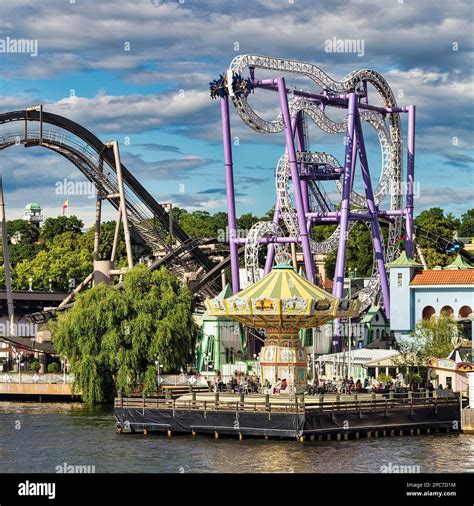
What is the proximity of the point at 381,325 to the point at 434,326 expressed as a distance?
50.1 feet

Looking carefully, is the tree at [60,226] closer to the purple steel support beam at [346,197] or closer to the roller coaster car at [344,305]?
the purple steel support beam at [346,197]

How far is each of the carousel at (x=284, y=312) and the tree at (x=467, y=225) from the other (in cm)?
10790

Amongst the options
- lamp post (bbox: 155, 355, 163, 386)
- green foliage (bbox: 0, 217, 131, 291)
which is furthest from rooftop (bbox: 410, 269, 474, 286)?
green foliage (bbox: 0, 217, 131, 291)

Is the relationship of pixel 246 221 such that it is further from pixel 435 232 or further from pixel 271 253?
pixel 271 253

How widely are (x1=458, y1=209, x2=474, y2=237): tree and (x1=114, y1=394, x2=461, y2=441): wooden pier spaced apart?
361 ft

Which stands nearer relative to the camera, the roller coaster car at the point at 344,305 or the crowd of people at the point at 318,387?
the crowd of people at the point at 318,387

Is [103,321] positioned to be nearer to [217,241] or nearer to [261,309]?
[261,309]

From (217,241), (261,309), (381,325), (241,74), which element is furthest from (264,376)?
(217,241)

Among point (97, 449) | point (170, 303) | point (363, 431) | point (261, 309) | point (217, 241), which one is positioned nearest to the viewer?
point (97, 449)

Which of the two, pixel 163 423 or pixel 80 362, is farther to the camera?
pixel 80 362

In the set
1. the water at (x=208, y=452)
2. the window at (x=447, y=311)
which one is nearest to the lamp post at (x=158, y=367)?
the water at (x=208, y=452)

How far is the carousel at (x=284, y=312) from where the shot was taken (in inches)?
2244

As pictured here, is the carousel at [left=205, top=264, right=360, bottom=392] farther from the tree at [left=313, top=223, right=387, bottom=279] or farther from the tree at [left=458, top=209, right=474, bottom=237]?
the tree at [left=458, top=209, right=474, bottom=237]

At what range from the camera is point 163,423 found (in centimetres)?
5384
